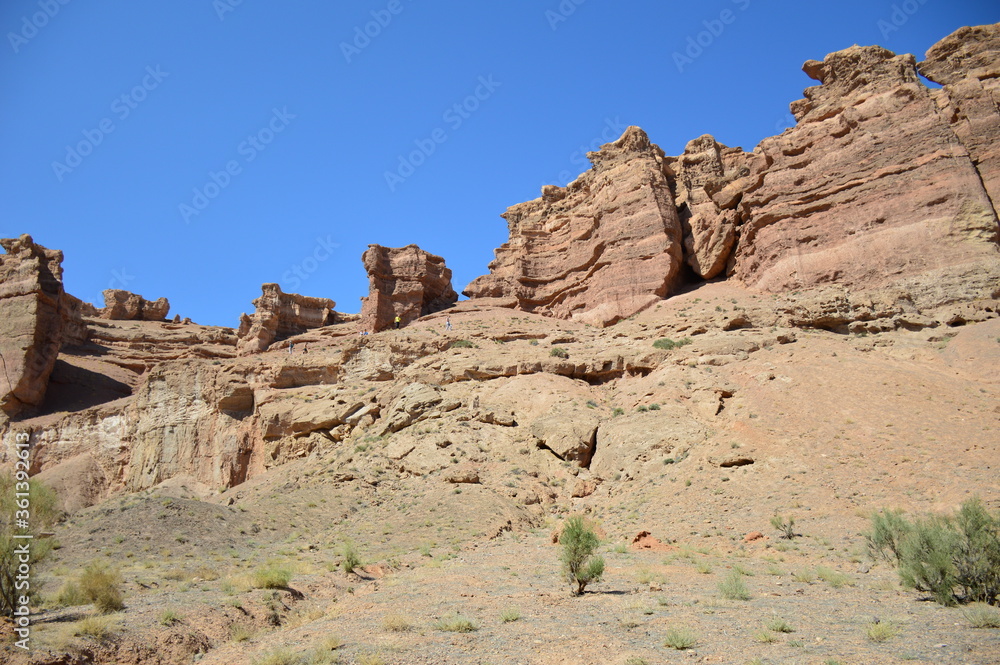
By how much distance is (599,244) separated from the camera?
48219 mm

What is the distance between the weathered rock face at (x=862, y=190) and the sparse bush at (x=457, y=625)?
99.0 feet

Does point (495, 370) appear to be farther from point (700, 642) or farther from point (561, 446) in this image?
point (700, 642)

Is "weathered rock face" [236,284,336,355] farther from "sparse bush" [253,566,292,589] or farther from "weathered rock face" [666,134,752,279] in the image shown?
"sparse bush" [253,566,292,589]

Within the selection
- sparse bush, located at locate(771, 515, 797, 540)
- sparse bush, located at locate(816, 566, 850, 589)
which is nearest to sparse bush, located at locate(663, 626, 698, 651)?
sparse bush, located at locate(816, 566, 850, 589)

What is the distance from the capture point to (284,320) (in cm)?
5956

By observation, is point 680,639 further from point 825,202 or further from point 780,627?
point 825,202

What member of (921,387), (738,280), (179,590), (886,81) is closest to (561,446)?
(921,387)

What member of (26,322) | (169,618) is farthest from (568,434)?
(26,322)

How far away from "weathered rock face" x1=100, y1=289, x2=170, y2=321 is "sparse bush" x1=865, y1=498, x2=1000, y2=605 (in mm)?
70868

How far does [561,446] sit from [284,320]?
39586mm

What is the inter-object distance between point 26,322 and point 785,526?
157 feet

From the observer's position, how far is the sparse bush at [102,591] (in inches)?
503

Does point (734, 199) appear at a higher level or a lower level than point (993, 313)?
higher

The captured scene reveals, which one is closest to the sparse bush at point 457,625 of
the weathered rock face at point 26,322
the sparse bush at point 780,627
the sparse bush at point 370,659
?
the sparse bush at point 370,659
